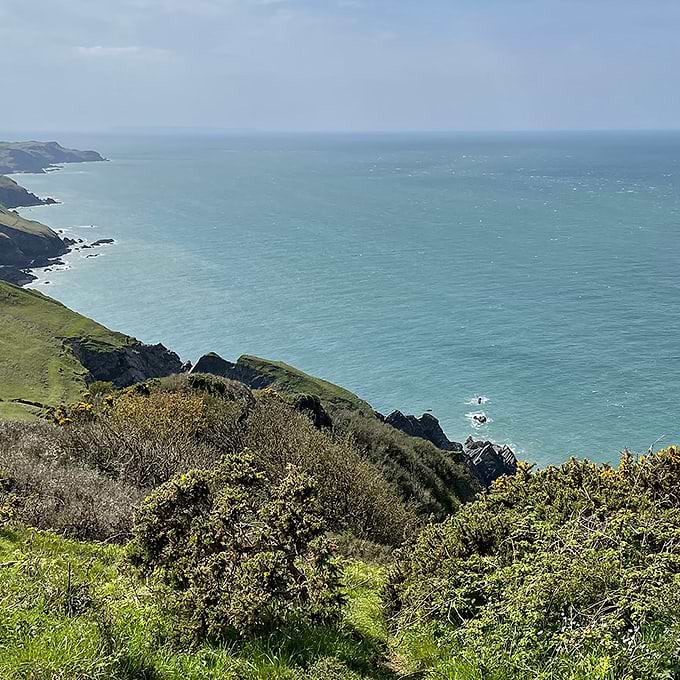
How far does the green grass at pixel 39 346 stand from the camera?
71438mm

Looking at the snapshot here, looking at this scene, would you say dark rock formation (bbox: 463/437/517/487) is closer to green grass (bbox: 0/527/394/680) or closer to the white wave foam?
the white wave foam

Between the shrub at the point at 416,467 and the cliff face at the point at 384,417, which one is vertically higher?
the shrub at the point at 416,467

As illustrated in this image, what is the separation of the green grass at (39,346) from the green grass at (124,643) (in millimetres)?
53383

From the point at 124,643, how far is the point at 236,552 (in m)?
2.01

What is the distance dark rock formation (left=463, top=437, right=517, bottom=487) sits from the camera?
6093 centimetres

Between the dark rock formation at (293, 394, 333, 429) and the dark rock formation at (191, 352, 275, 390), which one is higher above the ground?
the dark rock formation at (293, 394, 333, 429)

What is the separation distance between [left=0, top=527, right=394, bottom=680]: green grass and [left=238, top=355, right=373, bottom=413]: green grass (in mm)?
54104

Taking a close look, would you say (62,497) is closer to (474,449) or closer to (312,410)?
(312,410)

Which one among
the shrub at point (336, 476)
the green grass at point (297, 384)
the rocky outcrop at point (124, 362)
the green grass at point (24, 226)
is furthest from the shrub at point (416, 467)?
the green grass at point (24, 226)

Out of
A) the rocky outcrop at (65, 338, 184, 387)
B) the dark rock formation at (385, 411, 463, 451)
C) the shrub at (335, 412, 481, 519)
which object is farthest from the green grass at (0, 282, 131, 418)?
the dark rock formation at (385, 411, 463, 451)

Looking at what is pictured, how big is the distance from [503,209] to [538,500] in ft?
614

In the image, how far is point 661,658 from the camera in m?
7.25

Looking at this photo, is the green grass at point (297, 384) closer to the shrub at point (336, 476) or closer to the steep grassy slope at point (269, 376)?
the steep grassy slope at point (269, 376)

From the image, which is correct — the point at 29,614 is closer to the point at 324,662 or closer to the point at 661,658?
the point at 324,662
